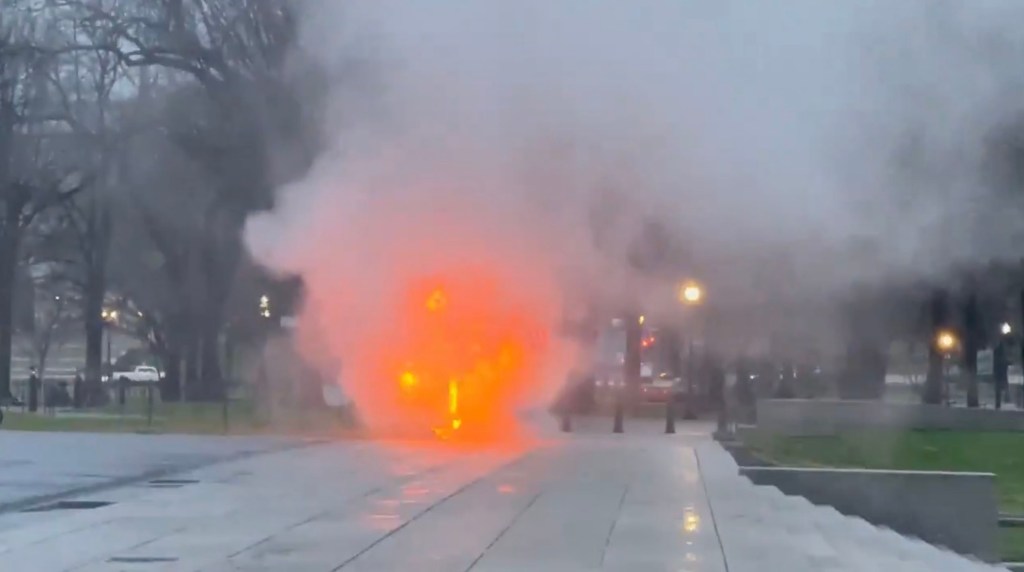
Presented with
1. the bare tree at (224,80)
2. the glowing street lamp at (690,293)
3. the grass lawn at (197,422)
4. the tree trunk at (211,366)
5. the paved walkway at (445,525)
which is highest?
the bare tree at (224,80)

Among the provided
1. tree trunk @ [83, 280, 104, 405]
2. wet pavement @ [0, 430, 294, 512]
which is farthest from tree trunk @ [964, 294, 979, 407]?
tree trunk @ [83, 280, 104, 405]

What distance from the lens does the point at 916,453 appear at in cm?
3478

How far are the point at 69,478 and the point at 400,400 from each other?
11552 mm

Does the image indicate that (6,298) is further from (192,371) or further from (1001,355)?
(1001,355)

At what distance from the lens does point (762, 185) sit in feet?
55.0

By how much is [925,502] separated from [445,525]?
7.32 meters

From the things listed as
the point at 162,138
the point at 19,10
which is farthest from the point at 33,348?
the point at 19,10

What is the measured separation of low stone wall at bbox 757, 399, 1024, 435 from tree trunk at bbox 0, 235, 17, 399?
1103 inches

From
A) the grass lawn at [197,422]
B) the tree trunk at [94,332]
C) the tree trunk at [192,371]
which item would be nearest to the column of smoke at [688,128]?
the grass lawn at [197,422]

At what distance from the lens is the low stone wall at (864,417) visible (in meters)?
40.5

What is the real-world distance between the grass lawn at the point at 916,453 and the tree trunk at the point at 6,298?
29.7 m

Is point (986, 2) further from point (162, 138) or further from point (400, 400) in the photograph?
point (162, 138)

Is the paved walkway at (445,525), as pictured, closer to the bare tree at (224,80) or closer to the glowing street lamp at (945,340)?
the bare tree at (224,80)

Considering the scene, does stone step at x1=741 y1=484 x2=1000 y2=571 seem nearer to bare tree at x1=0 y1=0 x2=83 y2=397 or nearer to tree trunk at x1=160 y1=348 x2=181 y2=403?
bare tree at x1=0 y1=0 x2=83 y2=397
